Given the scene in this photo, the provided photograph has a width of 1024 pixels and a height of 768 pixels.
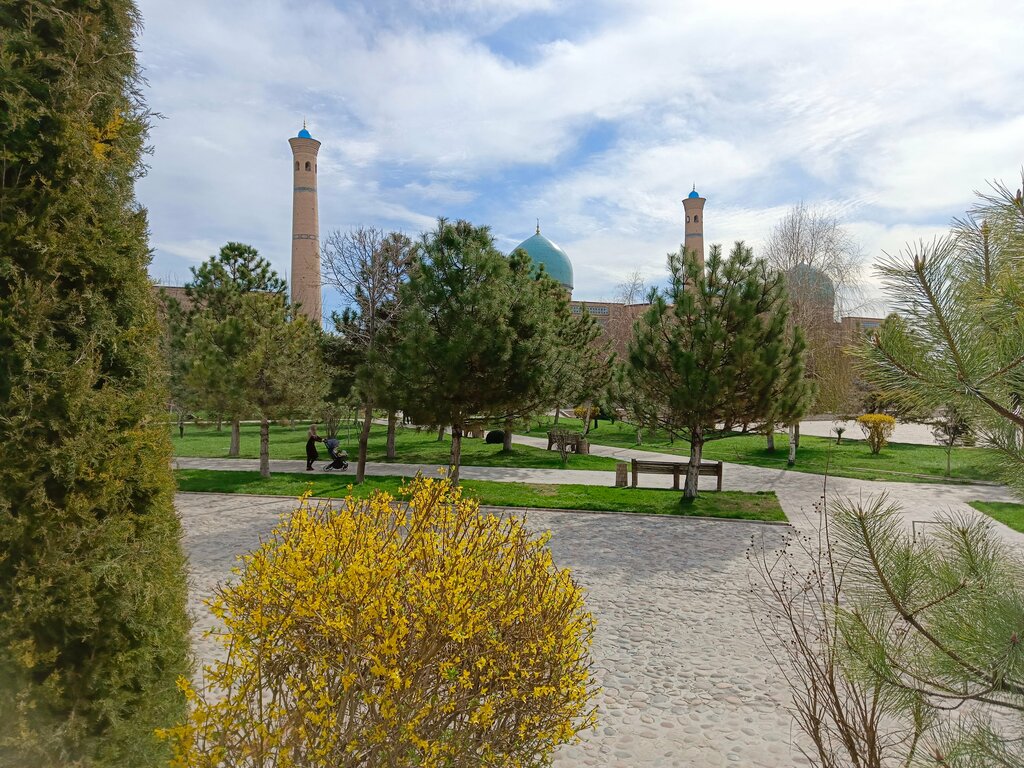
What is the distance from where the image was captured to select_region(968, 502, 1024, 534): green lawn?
40.7 feet

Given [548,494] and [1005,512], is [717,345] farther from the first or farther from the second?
[1005,512]

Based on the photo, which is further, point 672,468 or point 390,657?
point 672,468

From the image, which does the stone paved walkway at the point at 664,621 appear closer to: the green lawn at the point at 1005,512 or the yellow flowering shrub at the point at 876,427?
the green lawn at the point at 1005,512

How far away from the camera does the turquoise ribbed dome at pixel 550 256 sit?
53.0 metres

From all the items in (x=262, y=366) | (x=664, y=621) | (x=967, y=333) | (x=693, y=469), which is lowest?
(x=664, y=621)

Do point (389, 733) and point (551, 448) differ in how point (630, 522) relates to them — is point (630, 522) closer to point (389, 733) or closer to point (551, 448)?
point (389, 733)

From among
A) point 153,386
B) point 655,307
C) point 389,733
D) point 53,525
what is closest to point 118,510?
point 53,525

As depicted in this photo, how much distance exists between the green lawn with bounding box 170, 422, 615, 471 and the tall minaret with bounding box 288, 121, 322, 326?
19.5 m

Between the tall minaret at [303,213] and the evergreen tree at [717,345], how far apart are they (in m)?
38.9

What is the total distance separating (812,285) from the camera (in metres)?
26.3

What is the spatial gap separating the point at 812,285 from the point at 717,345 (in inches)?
613

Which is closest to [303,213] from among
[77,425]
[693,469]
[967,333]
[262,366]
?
[262,366]

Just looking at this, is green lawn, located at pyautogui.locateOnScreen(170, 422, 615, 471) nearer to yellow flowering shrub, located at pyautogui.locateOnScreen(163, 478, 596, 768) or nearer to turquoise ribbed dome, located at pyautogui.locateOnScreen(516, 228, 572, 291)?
yellow flowering shrub, located at pyautogui.locateOnScreen(163, 478, 596, 768)

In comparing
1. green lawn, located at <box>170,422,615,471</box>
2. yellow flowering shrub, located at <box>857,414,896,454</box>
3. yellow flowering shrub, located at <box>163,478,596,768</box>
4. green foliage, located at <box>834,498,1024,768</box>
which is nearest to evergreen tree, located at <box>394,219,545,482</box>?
green lawn, located at <box>170,422,615,471</box>
